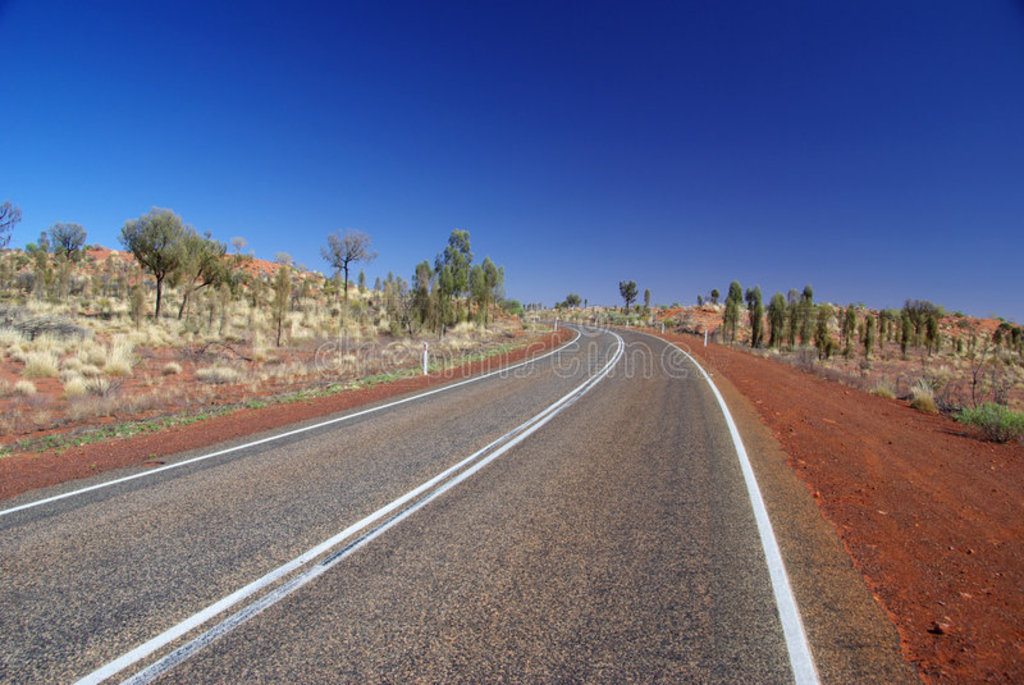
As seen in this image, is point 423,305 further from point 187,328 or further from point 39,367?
point 39,367

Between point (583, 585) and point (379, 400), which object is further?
point (379, 400)

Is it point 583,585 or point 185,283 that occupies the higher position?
point 185,283

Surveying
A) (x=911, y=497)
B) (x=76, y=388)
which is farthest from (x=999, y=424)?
(x=76, y=388)

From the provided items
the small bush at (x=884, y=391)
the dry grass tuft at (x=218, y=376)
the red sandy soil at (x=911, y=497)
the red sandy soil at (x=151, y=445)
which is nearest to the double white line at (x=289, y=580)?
the red sandy soil at (x=911, y=497)

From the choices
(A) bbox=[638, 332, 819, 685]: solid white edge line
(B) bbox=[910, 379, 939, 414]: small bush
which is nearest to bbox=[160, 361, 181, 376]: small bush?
(A) bbox=[638, 332, 819, 685]: solid white edge line

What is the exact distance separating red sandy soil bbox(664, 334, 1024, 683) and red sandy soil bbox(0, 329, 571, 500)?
825 cm

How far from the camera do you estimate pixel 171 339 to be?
22.1 meters

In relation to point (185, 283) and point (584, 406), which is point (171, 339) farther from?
point (584, 406)

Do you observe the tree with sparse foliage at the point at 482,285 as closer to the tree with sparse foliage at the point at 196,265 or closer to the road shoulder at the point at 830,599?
the tree with sparse foliage at the point at 196,265

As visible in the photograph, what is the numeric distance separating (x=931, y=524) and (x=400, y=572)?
5.04 m

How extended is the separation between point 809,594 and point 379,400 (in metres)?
9.31

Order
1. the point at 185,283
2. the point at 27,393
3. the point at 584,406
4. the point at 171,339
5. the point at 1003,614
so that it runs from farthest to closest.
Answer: the point at 185,283, the point at 171,339, the point at 27,393, the point at 584,406, the point at 1003,614

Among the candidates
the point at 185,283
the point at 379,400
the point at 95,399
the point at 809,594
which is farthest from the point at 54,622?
the point at 185,283

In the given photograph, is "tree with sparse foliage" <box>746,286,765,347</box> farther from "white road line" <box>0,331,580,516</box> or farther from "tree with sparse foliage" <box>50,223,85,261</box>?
"tree with sparse foliage" <box>50,223,85,261</box>
